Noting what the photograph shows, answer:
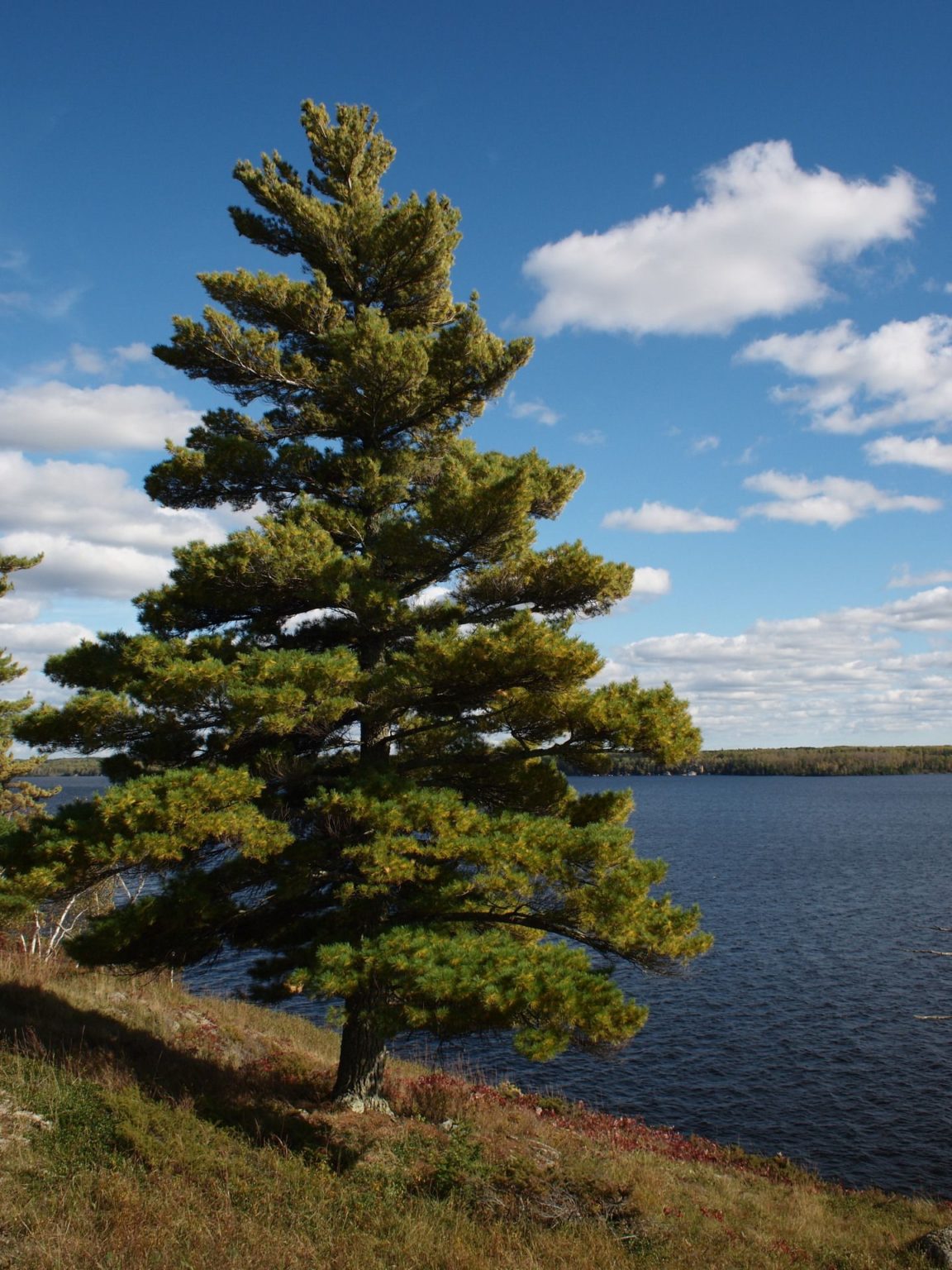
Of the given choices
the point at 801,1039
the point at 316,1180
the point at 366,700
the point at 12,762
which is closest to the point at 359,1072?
the point at 316,1180

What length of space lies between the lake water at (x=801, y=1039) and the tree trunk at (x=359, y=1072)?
214 centimetres

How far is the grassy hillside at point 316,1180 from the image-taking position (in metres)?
7.61

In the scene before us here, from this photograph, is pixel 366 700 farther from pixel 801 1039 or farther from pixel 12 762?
pixel 12 762

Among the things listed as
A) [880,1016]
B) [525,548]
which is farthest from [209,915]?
[880,1016]

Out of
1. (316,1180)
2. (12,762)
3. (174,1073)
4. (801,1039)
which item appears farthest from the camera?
(12,762)

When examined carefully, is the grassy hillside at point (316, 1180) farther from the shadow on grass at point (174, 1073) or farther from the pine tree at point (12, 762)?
the pine tree at point (12, 762)

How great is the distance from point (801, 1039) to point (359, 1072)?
65.7 feet

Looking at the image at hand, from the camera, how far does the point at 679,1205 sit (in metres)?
11.8

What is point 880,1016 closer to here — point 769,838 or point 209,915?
point 209,915

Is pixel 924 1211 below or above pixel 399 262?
below

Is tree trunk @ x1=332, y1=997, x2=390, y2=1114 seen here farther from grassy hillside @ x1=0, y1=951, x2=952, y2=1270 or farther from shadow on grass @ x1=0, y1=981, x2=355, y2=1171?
shadow on grass @ x1=0, y1=981, x2=355, y2=1171

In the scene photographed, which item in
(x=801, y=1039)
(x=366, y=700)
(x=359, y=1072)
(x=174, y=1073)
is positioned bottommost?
(x=801, y=1039)

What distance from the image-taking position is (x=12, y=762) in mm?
36906

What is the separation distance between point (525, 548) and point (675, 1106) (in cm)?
1763
